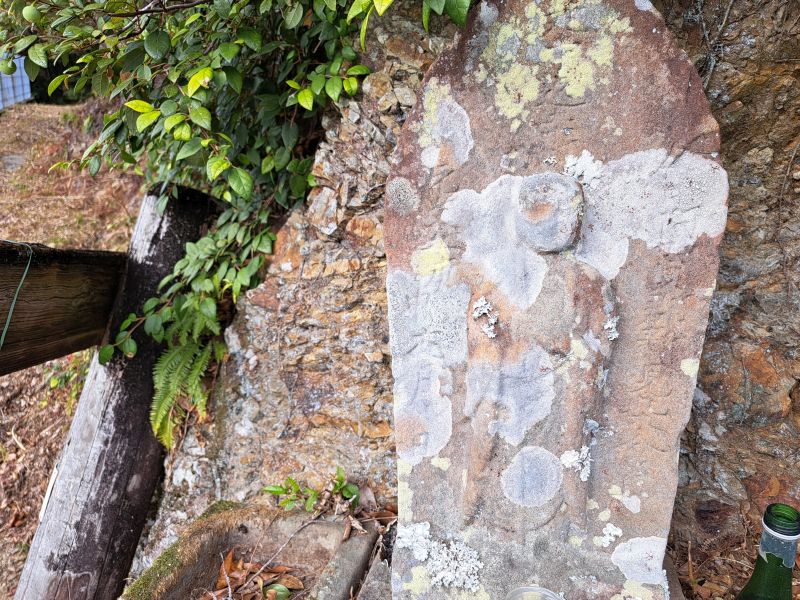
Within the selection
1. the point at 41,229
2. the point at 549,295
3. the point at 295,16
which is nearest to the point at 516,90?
the point at 549,295

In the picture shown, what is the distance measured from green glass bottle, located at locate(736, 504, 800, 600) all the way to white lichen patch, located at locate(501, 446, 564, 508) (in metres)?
0.52

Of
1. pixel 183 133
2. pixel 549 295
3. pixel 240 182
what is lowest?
pixel 549 295

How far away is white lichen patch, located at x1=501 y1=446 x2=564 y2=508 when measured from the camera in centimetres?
153

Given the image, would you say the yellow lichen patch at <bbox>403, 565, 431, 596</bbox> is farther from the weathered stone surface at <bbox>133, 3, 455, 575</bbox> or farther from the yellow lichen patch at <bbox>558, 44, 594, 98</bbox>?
the yellow lichen patch at <bbox>558, 44, 594, 98</bbox>

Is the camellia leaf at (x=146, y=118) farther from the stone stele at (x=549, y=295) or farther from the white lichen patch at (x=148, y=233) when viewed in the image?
the stone stele at (x=549, y=295)

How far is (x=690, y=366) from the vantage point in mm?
1439

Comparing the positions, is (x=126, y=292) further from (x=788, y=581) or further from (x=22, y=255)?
(x=788, y=581)

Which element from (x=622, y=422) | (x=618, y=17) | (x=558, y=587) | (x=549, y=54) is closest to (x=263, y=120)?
(x=549, y=54)

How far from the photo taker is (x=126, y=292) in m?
2.57

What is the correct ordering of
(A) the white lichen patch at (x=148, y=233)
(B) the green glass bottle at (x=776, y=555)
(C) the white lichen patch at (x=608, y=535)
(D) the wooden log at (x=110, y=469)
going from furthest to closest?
(A) the white lichen patch at (x=148, y=233)
(D) the wooden log at (x=110, y=469)
(C) the white lichen patch at (x=608, y=535)
(B) the green glass bottle at (x=776, y=555)

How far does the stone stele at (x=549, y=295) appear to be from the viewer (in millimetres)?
1383

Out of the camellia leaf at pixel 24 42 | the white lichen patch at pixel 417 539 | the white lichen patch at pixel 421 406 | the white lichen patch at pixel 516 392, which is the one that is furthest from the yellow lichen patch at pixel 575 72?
the camellia leaf at pixel 24 42

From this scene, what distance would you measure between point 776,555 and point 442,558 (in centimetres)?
90

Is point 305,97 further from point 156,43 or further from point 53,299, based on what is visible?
point 53,299
